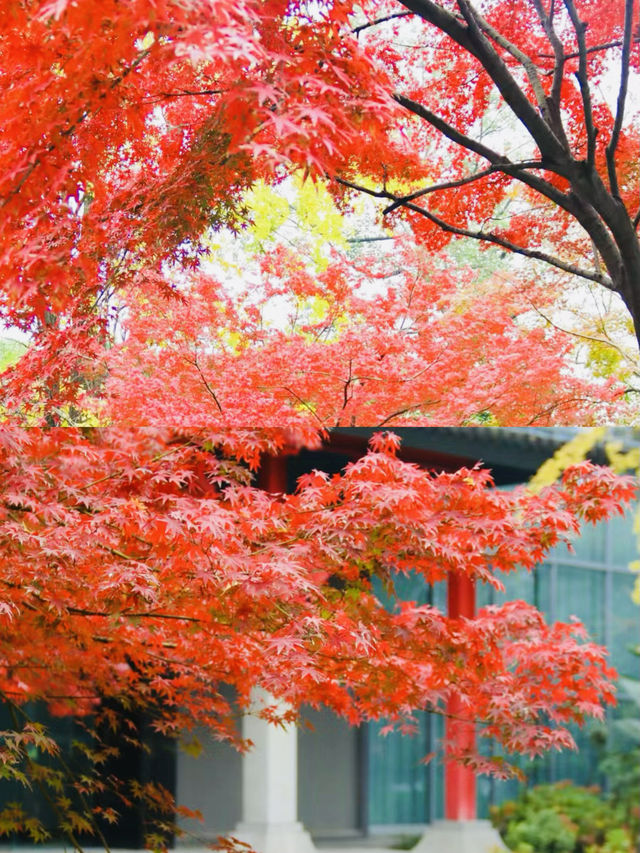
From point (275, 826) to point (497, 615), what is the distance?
1.06 meters

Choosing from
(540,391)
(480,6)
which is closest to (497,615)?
(540,391)

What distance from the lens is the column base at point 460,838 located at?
3352 mm


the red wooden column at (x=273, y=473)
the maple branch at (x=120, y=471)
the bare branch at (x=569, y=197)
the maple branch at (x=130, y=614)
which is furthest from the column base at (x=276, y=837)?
the bare branch at (x=569, y=197)

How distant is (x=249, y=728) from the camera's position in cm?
347

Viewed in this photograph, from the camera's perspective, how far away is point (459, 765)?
11.1 feet

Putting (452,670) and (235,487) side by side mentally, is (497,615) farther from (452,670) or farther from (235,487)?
(235,487)

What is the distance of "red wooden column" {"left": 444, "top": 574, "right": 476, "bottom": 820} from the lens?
3367mm

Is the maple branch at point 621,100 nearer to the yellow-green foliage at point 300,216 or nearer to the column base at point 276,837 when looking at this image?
the yellow-green foliage at point 300,216

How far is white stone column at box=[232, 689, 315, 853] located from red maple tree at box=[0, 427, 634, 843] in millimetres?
93

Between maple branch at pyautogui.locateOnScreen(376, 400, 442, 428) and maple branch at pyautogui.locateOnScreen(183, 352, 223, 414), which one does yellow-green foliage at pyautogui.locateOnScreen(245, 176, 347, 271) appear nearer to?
maple branch at pyautogui.locateOnScreen(183, 352, 223, 414)

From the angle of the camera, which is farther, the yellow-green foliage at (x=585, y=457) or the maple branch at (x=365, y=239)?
the maple branch at (x=365, y=239)

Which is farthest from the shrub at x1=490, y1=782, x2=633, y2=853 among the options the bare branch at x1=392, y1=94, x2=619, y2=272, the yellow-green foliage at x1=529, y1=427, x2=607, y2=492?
the bare branch at x1=392, y1=94, x2=619, y2=272

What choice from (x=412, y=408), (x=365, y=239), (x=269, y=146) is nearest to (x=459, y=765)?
(x=269, y=146)

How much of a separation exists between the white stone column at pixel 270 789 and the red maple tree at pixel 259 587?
9 cm
